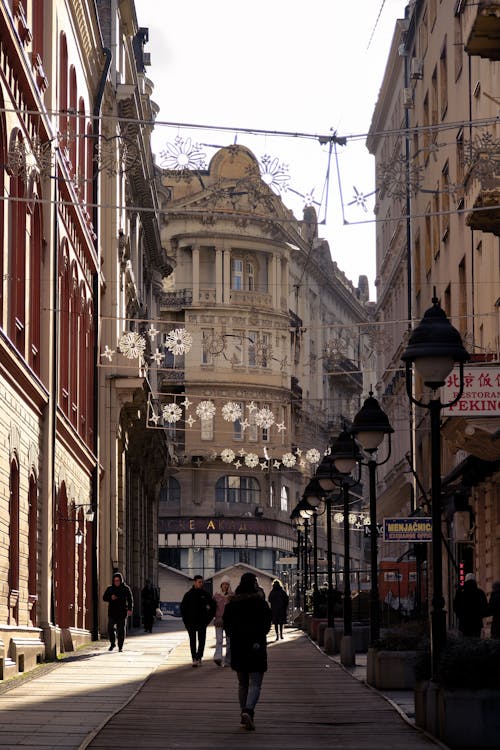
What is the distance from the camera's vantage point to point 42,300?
29.8m

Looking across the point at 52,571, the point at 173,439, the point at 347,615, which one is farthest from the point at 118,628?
the point at 173,439

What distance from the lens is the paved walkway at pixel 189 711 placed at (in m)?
15.1

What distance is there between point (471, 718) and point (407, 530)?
17497 millimetres

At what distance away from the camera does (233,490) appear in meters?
90.1

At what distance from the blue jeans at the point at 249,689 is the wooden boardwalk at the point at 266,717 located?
0.87 feet

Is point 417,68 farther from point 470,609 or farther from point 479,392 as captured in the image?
point 470,609

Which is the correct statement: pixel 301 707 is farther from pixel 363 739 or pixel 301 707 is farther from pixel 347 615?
pixel 347 615

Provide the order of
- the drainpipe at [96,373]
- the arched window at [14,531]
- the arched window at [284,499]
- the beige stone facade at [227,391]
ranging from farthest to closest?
the arched window at [284,499]
the beige stone facade at [227,391]
the drainpipe at [96,373]
the arched window at [14,531]

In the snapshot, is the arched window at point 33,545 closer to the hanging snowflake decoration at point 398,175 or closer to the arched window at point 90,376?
the hanging snowflake decoration at point 398,175

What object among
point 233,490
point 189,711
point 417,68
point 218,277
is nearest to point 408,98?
point 417,68

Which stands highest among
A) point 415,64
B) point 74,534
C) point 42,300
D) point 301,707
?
point 415,64

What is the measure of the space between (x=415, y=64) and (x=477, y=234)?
16.1 metres

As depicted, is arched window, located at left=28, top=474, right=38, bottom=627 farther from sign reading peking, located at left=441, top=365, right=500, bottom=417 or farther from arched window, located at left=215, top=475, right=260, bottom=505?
arched window, located at left=215, top=475, right=260, bottom=505

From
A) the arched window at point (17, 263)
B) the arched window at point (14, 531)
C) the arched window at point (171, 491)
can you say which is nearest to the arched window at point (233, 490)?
the arched window at point (171, 491)
